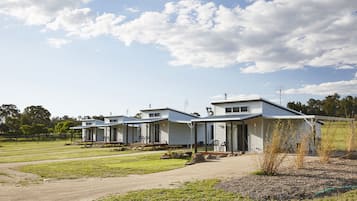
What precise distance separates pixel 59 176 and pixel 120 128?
99.5 ft

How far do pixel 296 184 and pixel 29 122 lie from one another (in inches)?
2632

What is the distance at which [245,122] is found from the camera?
2578 centimetres

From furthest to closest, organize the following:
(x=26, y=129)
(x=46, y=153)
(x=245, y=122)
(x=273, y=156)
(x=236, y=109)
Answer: (x=26, y=129) < (x=46, y=153) < (x=236, y=109) < (x=245, y=122) < (x=273, y=156)

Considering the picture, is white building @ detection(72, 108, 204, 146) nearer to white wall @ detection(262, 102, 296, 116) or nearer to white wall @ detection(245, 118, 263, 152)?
white wall @ detection(245, 118, 263, 152)

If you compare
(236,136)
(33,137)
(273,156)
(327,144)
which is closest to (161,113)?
(236,136)

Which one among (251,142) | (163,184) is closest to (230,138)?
(251,142)

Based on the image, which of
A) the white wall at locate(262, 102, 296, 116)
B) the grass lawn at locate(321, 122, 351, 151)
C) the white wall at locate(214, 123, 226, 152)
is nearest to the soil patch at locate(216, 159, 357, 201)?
the grass lawn at locate(321, 122, 351, 151)

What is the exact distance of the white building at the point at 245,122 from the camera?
24.3 metres

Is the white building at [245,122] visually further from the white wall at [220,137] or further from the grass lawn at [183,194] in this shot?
the grass lawn at [183,194]

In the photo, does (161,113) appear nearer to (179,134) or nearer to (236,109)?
(179,134)

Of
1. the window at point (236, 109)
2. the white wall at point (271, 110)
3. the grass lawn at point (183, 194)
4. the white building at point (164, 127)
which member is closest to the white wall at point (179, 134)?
the white building at point (164, 127)

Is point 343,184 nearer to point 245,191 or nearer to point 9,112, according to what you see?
point 245,191

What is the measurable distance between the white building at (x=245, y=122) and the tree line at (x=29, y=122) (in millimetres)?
31830

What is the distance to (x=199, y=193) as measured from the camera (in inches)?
345
